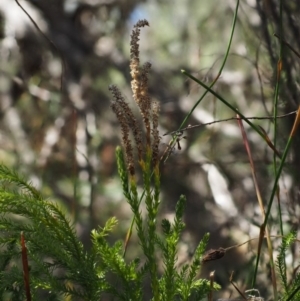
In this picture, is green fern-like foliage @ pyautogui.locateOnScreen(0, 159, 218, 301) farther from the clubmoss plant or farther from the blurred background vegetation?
the blurred background vegetation

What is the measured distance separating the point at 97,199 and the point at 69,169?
0.37ft

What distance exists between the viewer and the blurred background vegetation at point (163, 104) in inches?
46.1

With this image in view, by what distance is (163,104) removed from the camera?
136cm

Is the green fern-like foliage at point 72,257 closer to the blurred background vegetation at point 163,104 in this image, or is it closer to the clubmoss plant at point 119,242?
the clubmoss plant at point 119,242

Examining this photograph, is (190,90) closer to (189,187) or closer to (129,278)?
(189,187)

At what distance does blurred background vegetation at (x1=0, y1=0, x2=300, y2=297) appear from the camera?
1170 millimetres

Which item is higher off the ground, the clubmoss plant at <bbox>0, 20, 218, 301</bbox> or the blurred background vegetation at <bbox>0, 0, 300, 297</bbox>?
the blurred background vegetation at <bbox>0, 0, 300, 297</bbox>

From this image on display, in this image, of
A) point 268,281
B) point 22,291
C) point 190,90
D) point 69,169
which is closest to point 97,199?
point 69,169

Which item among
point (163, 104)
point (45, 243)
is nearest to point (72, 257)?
point (45, 243)

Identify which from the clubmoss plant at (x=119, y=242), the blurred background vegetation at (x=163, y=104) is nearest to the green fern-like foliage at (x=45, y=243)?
the clubmoss plant at (x=119, y=242)

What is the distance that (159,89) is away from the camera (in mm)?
1387

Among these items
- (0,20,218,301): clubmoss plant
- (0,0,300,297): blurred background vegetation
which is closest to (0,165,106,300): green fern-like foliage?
(0,20,218,301): clubmoss plant

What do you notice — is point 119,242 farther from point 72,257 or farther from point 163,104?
point 163,104

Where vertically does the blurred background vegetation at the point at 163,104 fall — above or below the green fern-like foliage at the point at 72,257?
above
